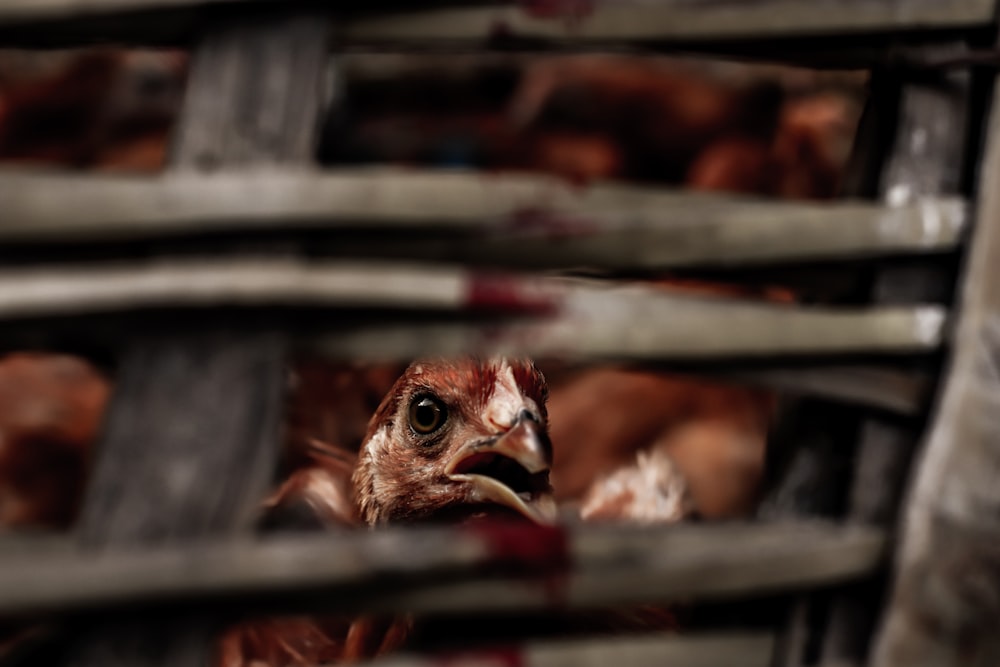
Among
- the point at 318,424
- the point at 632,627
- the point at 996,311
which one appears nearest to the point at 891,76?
the point at 996,311

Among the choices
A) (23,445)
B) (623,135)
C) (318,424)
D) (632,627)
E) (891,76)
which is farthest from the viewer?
(623,135)

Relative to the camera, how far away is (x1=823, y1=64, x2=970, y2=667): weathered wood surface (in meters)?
0.68

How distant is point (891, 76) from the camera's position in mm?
730

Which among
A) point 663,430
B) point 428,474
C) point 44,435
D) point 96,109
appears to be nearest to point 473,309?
point 428,474

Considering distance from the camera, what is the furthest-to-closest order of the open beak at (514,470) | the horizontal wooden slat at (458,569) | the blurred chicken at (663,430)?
the blurred chicken at (663,430)
the open beak at (514,470)
the horizontal wooden slat at (458,569)

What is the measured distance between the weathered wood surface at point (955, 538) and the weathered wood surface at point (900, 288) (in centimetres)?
2

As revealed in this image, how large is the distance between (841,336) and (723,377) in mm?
92

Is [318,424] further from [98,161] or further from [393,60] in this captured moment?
[393,60]

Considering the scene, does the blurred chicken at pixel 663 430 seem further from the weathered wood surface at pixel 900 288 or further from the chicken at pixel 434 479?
the weathered wood surface at pixel 900 288

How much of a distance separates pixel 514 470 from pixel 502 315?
628 mm

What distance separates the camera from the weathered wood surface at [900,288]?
0.68m

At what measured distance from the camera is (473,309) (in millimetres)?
634

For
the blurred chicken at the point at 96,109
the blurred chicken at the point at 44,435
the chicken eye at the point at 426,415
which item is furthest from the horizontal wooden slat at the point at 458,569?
the blurred chicken at the point at 96,109

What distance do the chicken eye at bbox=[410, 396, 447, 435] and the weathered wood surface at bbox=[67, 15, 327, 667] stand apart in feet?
2.41
